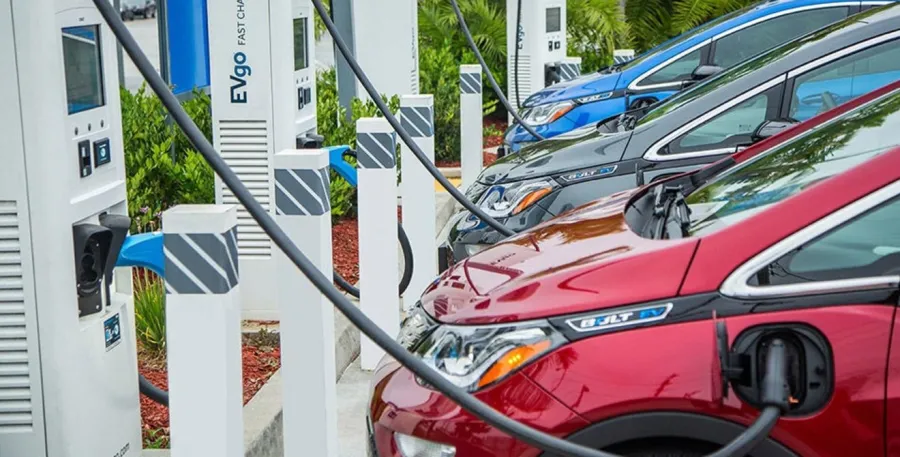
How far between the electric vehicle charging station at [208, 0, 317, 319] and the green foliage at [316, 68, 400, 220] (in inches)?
66.8

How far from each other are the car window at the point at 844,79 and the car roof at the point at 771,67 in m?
0.07

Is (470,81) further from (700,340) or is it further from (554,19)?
(700,340)

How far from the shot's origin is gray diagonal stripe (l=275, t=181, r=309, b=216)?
16.3ft

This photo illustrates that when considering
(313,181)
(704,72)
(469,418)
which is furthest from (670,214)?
(704,72)

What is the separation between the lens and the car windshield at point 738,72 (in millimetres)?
7074

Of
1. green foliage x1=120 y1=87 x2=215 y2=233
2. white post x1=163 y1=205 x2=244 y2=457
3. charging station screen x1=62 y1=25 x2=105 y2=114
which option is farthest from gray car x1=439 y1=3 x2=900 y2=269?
white post x1=163 y1=205 x2=244 y2=457

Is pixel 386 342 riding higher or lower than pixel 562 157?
lower

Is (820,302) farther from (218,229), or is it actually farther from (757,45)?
(757,45)

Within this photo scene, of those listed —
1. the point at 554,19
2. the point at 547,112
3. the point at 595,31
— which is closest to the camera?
the point at 547,112

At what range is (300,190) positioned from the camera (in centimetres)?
497

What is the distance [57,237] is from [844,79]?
13.8 ft

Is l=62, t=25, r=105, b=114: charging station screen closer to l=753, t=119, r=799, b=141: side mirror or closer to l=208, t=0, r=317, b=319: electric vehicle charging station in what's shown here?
l=208, t=0, r=317, b=319: electric vehicle charging station

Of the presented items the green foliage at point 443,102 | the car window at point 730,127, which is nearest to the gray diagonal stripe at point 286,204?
the car window at point 730,127

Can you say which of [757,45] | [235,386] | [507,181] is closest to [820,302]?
[235,386]
